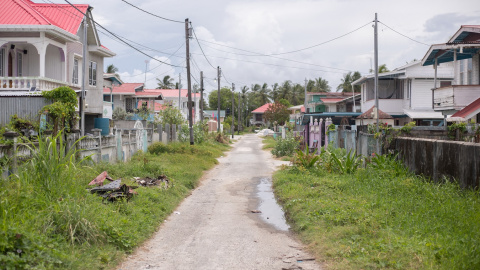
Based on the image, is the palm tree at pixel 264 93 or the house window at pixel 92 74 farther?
the palm tree at pixel 264 93

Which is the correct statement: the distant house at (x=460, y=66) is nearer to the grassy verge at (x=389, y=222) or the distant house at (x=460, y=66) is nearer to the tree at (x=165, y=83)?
the grassy verge at (x=389, y=222)

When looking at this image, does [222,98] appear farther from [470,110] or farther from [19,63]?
[470,110]

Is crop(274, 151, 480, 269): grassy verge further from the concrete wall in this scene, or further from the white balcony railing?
the white balcony railing

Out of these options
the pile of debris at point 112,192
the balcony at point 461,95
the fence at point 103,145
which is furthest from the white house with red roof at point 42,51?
the balcony at point 461,95

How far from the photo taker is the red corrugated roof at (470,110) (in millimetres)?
18672

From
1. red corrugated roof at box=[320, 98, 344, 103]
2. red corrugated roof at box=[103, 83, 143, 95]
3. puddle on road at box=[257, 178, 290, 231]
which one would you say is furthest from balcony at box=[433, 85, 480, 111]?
red corrugated roof at box=[103, 83, 143, 95]

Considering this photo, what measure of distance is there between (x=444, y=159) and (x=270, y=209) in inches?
174

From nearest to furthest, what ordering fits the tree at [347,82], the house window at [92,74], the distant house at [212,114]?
the house window at [92,74] → the tree at [347,82] → the distant house at [212,114]

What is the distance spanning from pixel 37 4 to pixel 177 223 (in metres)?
19.5

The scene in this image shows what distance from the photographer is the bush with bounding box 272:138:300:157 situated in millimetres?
28906

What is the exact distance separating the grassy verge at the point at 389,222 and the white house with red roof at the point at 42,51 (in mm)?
12560

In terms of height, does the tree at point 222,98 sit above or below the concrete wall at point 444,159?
above

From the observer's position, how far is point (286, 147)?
2916 centimetres

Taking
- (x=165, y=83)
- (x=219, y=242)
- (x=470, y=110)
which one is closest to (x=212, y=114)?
(x=165, y=83)
